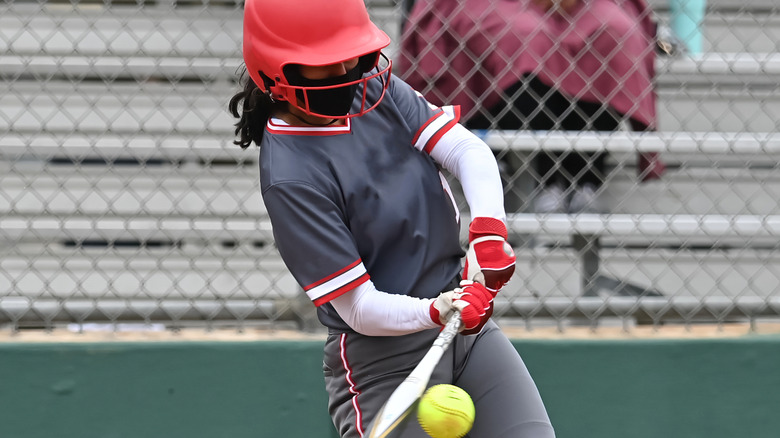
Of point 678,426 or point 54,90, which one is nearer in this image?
point 678,426

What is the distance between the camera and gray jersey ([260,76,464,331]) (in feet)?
6.16

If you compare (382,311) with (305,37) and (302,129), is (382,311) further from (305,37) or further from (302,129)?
(305,37)

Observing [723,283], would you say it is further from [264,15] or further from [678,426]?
[264,15]

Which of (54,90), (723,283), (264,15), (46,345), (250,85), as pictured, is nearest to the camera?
(264,15)

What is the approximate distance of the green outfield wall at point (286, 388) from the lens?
307 cm

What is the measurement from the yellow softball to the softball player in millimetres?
140

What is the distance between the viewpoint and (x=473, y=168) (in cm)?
199

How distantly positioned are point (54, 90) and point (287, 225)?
6.95ft

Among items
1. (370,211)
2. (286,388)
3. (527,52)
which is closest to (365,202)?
(370,211)

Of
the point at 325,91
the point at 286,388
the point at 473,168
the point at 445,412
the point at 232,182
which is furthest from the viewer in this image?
the point at 232,182

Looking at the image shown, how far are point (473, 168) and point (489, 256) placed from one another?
0.77 ft

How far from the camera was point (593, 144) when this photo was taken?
10.3ft

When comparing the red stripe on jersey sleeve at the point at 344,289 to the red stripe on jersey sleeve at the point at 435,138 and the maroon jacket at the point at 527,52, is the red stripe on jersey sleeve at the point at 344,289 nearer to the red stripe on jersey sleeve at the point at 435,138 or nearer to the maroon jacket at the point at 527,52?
the red stripe on jersey sleeve at the point at 435,138

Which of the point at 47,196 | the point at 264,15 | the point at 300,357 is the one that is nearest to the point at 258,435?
the point at 300,357
